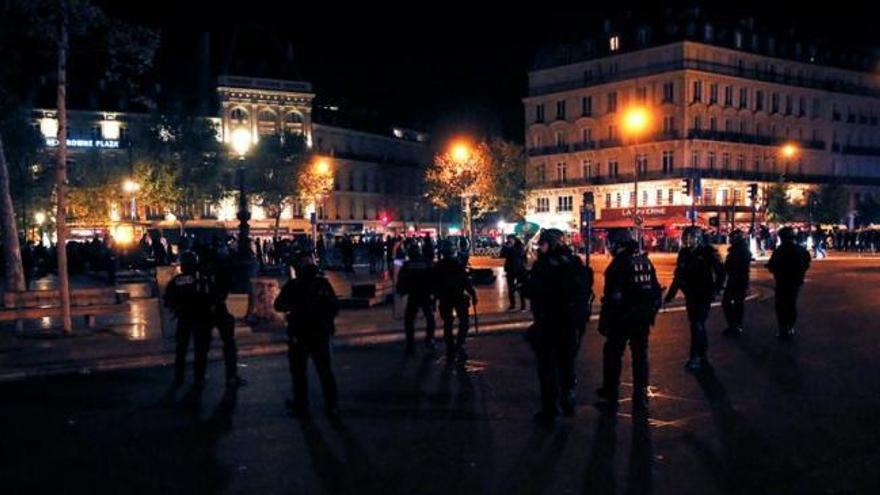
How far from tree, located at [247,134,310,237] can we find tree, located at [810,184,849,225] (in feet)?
130

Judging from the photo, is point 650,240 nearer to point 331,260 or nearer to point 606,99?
point 606,99

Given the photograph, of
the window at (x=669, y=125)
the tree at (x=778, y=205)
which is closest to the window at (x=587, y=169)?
the window at (x=669, y=125)

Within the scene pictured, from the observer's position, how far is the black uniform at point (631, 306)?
8.43m

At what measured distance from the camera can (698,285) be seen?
11039 mm

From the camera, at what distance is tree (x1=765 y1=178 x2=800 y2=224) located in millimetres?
66062

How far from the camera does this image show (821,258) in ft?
150

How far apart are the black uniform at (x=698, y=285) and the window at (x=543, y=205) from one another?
65450 mm

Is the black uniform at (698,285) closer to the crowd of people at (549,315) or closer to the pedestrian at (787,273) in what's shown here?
the crowd of people at (549,315)

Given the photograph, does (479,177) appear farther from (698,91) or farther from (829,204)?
(829,204)

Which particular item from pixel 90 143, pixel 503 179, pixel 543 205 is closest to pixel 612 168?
pixel 543 205

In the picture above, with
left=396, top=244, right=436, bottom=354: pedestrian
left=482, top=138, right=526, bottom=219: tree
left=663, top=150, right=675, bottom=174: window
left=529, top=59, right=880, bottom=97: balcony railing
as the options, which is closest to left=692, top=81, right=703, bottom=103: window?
left=529, top=59, right=880, bottom=97: balcony railing

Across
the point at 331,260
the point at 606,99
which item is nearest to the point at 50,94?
the point at 331,260

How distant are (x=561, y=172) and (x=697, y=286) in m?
64.9

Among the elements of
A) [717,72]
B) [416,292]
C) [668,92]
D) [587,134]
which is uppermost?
[717,72]
